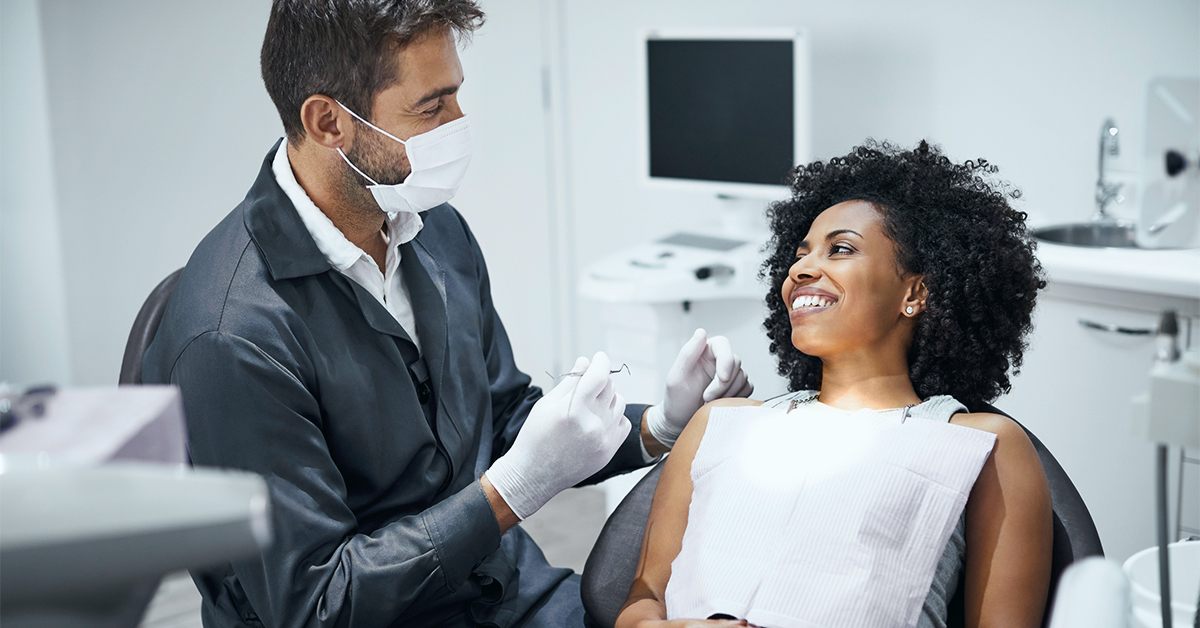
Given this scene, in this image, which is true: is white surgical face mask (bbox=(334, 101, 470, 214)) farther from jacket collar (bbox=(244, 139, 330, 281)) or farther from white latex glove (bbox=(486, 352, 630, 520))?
white latex glove (bbox=(486, 352, 630, 520))

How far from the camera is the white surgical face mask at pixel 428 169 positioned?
1.37 meters

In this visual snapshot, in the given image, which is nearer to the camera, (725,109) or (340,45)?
(340,45)

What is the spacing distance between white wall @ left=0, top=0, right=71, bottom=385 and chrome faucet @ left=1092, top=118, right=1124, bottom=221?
285cm

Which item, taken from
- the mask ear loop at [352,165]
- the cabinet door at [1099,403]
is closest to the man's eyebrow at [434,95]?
the mask ear loop at [352,165]

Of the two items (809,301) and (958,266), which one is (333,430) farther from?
(958,266)

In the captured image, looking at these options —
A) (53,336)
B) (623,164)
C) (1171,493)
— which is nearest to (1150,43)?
(1171,493)

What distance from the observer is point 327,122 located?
1.33 metres

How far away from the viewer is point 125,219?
3109 millimetres

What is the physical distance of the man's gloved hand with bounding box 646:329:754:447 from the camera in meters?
1.46

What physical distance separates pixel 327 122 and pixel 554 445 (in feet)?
1.71

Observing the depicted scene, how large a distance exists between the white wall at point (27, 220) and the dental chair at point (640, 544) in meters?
2.36

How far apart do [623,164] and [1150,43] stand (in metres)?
1.57

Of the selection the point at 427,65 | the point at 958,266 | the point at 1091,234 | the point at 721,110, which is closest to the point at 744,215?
the point at 721,110

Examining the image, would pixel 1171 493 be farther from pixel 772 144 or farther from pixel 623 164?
pixel 623 164
